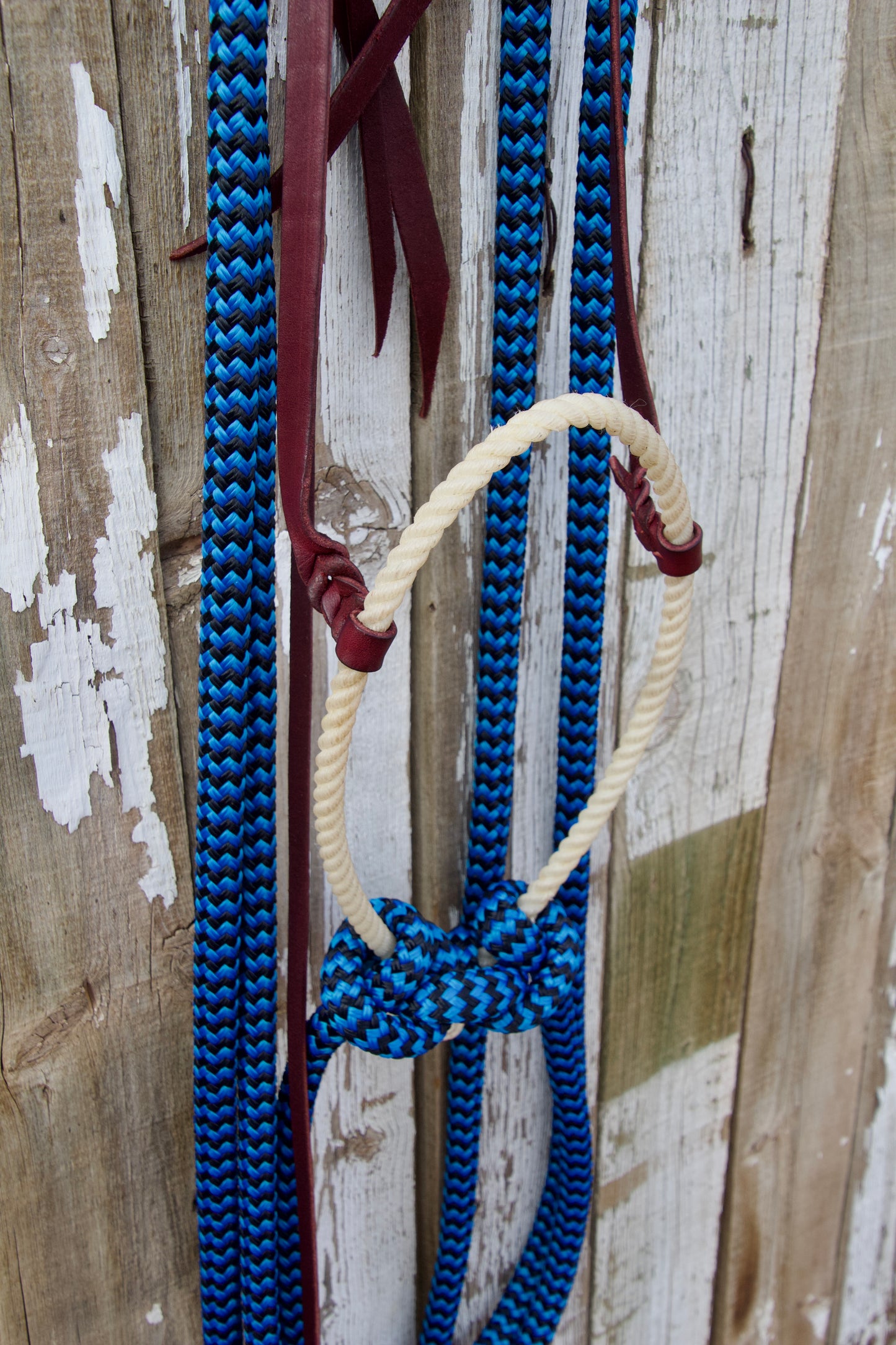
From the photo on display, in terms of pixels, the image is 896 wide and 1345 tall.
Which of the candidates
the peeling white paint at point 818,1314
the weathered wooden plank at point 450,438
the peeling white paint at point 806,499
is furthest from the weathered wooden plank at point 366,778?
the peeling white paint at point 818,1314

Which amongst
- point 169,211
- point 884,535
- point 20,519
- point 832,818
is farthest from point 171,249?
point 832,818

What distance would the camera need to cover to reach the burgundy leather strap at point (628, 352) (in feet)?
1.73

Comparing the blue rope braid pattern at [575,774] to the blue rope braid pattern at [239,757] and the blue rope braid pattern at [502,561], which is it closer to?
the blue rope braid pattern at [502,561]

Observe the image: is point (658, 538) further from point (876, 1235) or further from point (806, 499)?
point (876, 1235)

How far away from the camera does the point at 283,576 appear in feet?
2.00

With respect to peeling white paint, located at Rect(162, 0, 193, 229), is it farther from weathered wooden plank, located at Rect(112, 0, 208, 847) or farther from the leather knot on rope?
the leather knot on rope

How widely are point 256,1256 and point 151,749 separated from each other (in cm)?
33

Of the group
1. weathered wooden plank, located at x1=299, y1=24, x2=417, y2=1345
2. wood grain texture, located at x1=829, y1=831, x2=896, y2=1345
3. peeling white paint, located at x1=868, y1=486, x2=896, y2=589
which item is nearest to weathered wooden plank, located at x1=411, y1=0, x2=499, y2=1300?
weathered wooden plank, located at x1=299, y1=24, x2=417, y2=1345

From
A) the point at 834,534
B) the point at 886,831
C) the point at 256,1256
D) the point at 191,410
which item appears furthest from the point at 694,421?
the point at 256,1256

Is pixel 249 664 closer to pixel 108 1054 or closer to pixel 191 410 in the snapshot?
pixel 191 410

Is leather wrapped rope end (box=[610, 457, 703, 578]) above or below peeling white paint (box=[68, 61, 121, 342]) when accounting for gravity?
below

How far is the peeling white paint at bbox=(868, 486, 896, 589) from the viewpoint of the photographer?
854mm

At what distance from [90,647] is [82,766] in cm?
7

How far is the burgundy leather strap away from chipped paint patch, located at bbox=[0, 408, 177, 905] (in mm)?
269
